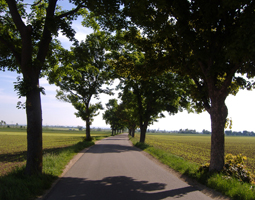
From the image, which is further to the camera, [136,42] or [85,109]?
[85,109]

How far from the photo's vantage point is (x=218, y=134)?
340 inches

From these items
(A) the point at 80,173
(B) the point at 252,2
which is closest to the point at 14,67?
(A) the point at 80,173

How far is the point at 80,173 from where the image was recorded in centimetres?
868

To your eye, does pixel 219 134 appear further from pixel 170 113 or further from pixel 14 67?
pixel 170 113

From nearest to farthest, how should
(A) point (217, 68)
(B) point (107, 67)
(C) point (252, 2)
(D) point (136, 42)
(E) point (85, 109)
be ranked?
1. (C) point (252, 2)
2. (A) point (217, 68)
3. (D) point (136, 42)
4. (B) point (107, 67)
5. (E) point (85, 109)

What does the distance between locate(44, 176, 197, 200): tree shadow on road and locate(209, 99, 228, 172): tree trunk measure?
7.28ft

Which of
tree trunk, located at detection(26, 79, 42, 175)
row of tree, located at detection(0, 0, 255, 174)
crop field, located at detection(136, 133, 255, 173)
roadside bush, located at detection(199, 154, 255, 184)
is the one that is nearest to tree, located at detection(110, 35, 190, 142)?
crop field, located at detection(136, 133, 255, 173)

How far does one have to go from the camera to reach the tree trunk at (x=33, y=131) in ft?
24.0

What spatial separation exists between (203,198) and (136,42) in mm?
7902

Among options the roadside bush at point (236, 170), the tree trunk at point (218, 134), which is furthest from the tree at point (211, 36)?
the roadside bush at point (236, 170)

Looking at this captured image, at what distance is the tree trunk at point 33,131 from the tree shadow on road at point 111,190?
3.64 ft

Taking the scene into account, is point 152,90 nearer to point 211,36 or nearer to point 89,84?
point 89,84

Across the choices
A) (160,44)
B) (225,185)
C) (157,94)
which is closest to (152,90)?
A: (157,94)

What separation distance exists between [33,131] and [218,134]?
287 inches
